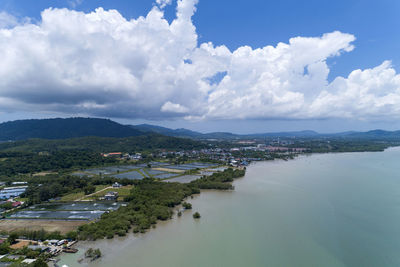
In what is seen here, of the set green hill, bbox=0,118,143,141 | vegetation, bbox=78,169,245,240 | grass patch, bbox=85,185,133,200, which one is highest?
green hill, bbox=0,118,143,141

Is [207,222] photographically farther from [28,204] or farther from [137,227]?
[28,204]

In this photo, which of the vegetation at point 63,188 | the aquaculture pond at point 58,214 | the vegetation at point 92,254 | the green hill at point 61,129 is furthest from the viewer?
the green hill at point 61,129

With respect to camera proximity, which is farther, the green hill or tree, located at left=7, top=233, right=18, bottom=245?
the green hill

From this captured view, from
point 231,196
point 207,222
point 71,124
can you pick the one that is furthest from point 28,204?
point 71,124

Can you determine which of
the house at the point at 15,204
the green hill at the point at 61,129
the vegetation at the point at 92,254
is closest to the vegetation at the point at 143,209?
the vegetation at the point at 92,254

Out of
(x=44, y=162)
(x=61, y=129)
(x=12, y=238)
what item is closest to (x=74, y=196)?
(x=12, y=238)

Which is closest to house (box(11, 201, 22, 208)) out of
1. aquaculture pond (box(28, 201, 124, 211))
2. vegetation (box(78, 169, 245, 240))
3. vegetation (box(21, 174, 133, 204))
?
vegetation (box(21, 174, 133, 204))

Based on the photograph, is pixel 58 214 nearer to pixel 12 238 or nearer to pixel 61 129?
pixel 12 238

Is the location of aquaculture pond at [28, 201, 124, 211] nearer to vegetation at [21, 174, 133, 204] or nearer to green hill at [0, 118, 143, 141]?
vegetation at [21, 174, 133, 204]

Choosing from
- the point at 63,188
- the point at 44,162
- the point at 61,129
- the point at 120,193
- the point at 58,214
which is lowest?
the point at 58,214

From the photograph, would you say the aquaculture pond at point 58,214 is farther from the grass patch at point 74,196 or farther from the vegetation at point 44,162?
the vegetation at point 44,162
